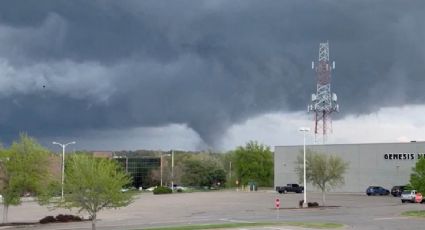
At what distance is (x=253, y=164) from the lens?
456 ft

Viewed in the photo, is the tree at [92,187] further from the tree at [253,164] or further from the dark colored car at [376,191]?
the tree at [253,164]

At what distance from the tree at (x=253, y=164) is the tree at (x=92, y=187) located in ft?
339

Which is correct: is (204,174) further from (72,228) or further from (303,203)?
(72,228)

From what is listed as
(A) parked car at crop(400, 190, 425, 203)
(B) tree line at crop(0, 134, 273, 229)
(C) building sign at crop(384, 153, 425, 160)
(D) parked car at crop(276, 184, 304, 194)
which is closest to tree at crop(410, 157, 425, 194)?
(A) parked car at crop(400, 190, 425, 203)

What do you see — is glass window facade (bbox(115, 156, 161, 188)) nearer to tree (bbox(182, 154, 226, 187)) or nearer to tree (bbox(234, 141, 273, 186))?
tree (bbox(182, 154, 226, 187))

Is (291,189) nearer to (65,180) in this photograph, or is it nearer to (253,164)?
(253,164)

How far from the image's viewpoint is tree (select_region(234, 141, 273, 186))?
13912cm

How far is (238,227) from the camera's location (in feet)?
134

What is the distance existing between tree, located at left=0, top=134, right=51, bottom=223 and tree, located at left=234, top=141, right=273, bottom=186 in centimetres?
9125

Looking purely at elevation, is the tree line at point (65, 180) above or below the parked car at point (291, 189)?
above

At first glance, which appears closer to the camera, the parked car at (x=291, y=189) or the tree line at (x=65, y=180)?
the tree line at (x=65, y=180)

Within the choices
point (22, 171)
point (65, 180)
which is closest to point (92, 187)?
point (65, 180)

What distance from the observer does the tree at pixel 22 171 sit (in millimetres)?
48781

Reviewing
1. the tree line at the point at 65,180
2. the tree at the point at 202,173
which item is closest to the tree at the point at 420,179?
the tree line at the point at 65,180
